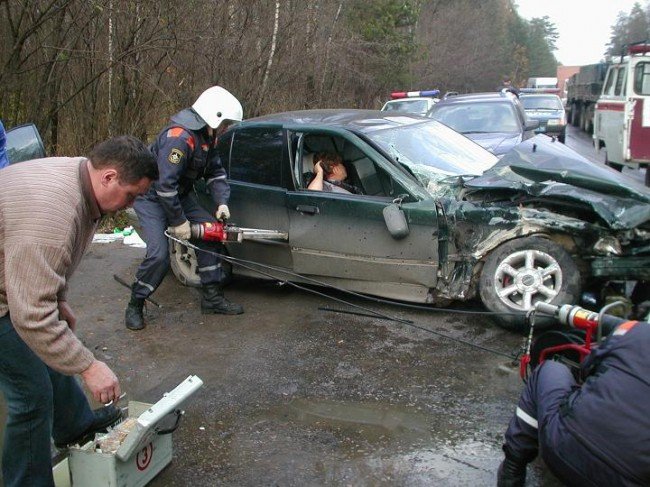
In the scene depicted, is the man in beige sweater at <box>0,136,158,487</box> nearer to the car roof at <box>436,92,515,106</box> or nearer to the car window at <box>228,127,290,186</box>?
the car window at <box>228,127,290,186</box>

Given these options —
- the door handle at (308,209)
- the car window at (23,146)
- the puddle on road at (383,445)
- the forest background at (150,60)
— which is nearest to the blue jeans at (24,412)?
the puddle on road at (383,445)

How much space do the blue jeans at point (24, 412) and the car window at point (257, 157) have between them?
3224 millimetres

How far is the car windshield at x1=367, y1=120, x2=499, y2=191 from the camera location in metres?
5.23

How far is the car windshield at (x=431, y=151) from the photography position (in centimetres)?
523

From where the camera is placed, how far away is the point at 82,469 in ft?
9.09

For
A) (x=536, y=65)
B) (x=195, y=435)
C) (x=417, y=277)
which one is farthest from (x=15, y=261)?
(x=536, y=65)

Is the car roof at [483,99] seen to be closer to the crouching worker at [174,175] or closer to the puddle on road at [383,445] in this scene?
the crouching worker at [174,175]

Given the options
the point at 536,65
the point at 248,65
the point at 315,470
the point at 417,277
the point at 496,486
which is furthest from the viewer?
the point at 536,65

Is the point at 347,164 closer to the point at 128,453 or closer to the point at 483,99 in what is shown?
the point at 128,453

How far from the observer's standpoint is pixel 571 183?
186 inches

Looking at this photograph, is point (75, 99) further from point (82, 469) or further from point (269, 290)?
point (82, 469)

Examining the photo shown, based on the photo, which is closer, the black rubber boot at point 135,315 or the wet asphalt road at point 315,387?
the wet asphalt road at point 315,387

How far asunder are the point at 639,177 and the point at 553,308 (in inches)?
483

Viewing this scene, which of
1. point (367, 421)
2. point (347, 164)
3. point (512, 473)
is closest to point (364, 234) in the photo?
point (347, 164)
